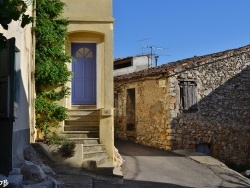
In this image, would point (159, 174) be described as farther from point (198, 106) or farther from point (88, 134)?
point (198, 106)

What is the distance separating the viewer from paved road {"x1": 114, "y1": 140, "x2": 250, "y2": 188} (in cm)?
1002

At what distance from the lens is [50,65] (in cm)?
1091

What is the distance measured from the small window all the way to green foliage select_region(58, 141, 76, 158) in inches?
316

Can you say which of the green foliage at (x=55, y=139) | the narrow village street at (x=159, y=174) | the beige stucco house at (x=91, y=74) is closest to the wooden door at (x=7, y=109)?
the narrow village street at (x=159, y=174)

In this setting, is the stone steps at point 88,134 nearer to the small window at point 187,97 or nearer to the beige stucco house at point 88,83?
the beige stucco house at point 88,83

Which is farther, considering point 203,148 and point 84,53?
point 203,148

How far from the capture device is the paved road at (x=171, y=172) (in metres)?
10.0

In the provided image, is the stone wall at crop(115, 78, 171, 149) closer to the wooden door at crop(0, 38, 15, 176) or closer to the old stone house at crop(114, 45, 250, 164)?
the old stone house at crop(114, 45, 250, 164)

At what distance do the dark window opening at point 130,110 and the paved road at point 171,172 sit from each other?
4.09 metres

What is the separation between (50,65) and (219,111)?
947cm

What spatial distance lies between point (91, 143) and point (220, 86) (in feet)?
29.0

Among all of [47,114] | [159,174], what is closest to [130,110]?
[159,174]

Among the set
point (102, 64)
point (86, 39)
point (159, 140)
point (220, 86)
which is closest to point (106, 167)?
point (102, 64)

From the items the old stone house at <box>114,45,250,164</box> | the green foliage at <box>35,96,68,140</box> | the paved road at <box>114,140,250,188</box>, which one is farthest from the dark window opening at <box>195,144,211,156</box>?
the green foliage at <box>35,96,68,140</box>
